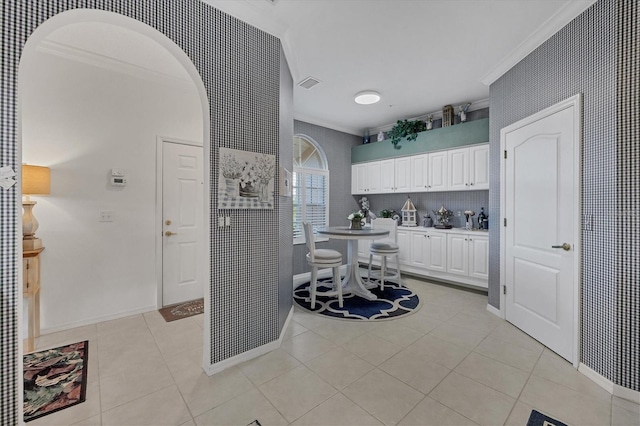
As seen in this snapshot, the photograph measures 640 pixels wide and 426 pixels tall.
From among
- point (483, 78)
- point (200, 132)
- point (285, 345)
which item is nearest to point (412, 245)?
point (483, 78)

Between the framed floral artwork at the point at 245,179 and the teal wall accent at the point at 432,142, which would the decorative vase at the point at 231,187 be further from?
the teal wall accent at the point at 432,142

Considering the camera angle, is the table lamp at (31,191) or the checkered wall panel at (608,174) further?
the table lamp at (31,191)

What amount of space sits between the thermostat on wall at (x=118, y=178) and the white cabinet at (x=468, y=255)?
4.59 metres

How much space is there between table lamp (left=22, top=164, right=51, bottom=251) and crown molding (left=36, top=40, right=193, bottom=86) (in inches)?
47.8

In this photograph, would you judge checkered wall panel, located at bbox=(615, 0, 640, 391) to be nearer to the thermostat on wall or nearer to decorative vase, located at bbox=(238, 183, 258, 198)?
decorative vase, located at bbox=(238, 183, 258, 198)

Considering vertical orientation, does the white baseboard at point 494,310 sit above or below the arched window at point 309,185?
below

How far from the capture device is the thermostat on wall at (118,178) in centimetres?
305

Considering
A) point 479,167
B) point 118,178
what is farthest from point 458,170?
point 118,178

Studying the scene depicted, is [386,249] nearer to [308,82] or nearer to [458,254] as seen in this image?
[458,254]

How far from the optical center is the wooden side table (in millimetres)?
2402

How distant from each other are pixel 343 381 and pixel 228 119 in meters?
2.22

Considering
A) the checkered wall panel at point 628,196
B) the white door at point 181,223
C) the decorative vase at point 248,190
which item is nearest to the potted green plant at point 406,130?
the checkered wall panel at point 628,196

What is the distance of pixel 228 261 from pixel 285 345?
1.00 meters

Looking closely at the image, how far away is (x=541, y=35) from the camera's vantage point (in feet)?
8.32
